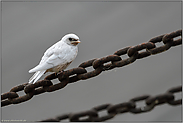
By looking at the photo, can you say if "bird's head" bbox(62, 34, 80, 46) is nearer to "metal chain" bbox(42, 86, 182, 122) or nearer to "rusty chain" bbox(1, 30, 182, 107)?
"rusty chain" bbox(1, 30, 182, 107)

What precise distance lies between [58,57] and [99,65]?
0.20 meters

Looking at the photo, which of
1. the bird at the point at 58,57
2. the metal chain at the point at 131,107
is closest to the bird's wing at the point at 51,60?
the bird at the point at 58,57

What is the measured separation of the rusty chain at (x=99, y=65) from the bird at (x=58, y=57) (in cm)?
4

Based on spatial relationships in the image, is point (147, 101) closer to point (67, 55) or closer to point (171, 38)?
point (171, 38)

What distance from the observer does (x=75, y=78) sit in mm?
816

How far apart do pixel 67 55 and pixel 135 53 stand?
11.4 inches

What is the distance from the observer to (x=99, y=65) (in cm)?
77

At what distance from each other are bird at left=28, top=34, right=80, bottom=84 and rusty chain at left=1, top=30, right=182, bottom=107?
0.04 metres

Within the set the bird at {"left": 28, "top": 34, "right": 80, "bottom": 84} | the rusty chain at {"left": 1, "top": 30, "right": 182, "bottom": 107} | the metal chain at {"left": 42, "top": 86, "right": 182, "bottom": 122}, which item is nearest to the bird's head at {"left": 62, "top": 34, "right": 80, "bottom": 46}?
the bird at {"left": 28, "top": 34, "right": 80, "bottom": 84}

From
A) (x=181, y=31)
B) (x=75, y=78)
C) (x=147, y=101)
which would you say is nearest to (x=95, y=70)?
(x=75, y=78)

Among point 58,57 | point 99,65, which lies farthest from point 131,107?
point 58,57

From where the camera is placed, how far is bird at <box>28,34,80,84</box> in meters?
0.87

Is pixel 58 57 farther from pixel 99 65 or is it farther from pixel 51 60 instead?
pixel 99 65

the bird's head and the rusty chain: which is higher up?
the bird's head
